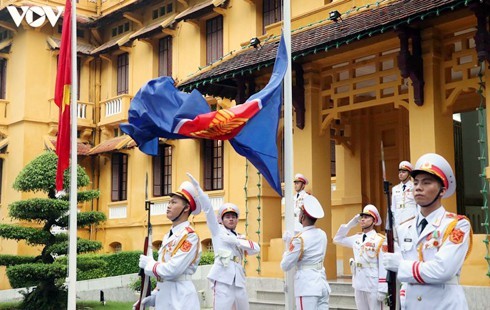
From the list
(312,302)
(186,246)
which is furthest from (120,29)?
(186,246)

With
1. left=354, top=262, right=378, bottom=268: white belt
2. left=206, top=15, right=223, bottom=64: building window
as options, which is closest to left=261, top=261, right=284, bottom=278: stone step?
left=354, top=262, right=378, bottom=268: white belt

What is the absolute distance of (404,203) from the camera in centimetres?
1166

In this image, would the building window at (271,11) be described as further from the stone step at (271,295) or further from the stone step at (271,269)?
the stone step at (271,295)

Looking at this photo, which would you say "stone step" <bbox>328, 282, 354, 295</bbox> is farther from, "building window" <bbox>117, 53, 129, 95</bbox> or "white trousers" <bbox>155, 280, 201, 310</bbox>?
"building window" <bbox>117, 53, 129, 95</bbox>

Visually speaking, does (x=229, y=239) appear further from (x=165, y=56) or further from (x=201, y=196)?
(x=165, y=56)

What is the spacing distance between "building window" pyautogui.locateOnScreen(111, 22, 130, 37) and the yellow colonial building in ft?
0.24

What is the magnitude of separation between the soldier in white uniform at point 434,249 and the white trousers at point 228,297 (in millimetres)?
4459

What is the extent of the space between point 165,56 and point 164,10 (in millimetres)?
1807

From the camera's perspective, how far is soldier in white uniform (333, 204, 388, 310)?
34.6 feet

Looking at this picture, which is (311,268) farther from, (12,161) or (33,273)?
(12,161)

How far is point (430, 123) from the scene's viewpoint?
476 inches

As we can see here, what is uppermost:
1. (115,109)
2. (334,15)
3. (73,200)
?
(115,109)

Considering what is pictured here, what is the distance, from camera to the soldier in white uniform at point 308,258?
28.6 feet

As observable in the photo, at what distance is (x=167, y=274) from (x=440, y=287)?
304cm
